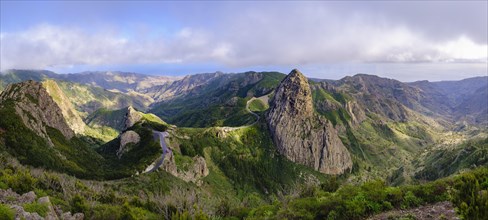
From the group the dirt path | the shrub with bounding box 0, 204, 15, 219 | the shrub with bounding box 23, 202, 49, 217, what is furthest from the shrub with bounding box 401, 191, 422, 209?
the shrub with bounding box 0, 204, 15, 219

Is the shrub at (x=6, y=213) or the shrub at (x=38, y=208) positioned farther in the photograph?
the shrub at (x=38, y=208)

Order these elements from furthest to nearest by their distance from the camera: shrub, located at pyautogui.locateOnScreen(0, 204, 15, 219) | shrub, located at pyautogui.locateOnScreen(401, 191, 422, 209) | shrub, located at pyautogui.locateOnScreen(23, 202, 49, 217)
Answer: shrub, located at pyautogui.locateOnScreen(401, 191, 422, 209), shrub, located at pyautogui.locateOnScreen(23, 202, 49, 217), shrub, located at pyautogui.locateOnScreen(0, 204, 15, 219)

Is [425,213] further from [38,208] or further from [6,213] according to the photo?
[6,213]

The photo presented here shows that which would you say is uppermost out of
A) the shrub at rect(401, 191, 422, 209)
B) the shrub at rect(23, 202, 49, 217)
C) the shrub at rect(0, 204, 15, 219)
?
the shrub at rect(0, 204, 15, 219)

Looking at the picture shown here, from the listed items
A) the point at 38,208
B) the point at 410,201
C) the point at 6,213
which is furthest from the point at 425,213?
the point at 6,213

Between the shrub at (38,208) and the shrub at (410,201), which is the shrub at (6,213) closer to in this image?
the shrub at (38,208)

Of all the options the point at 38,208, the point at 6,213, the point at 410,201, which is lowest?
the point at 38,208

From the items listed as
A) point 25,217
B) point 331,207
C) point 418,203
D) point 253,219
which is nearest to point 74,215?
point 25,217

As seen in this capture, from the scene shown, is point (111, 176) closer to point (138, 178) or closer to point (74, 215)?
point (138, 178)

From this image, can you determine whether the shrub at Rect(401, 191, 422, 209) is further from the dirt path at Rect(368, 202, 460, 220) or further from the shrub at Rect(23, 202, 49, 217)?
the shrub at Rect(23, 202, 49, 217)

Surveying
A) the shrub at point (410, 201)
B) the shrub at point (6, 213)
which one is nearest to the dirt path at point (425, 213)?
the shrub at point (410, 201)

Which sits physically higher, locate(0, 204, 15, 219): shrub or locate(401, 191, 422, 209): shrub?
locate(0, 204, 15, 219): shrub
